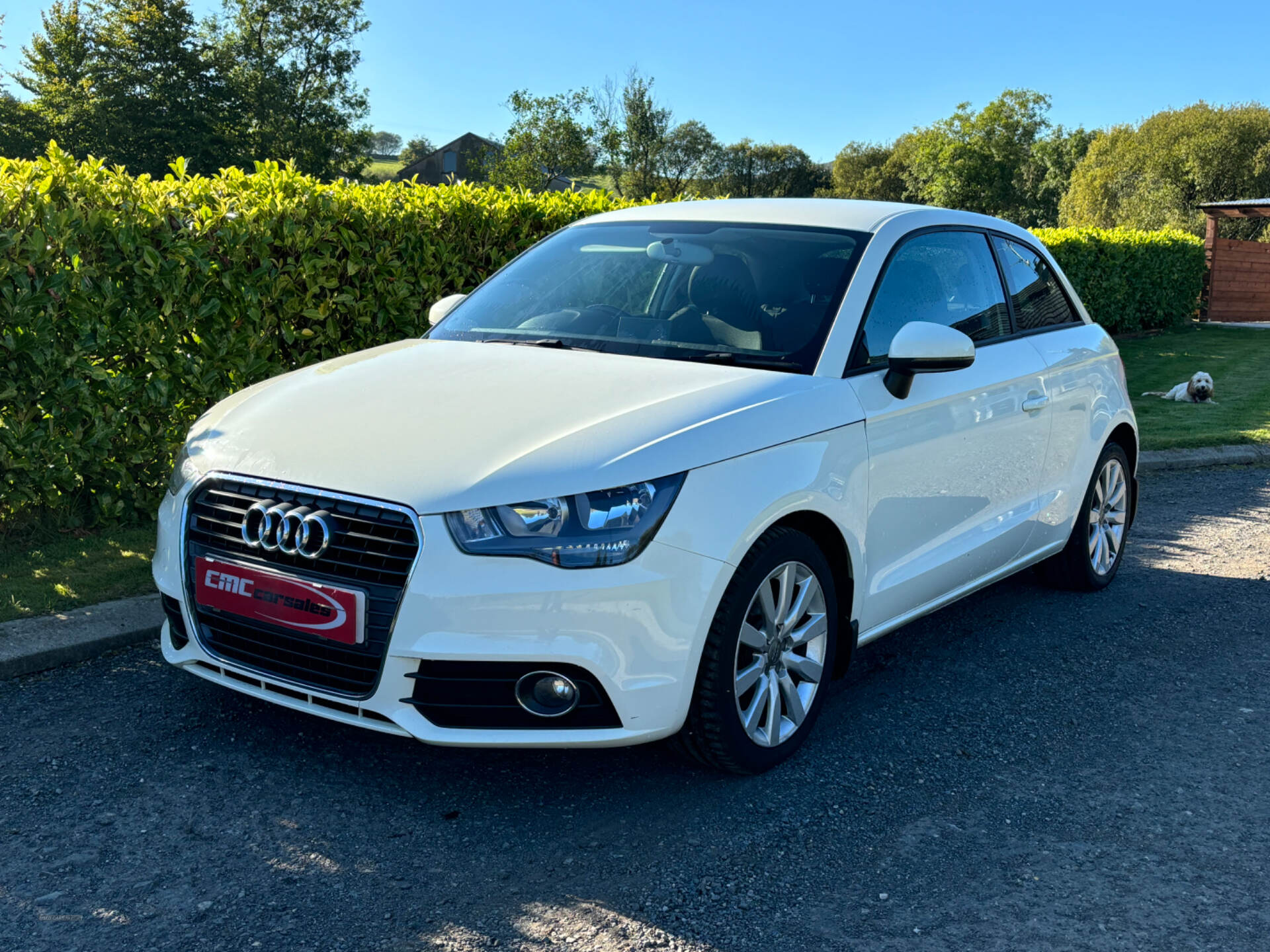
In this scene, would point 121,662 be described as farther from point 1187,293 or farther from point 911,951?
point 1187,293

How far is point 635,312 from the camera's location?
4.52 meters

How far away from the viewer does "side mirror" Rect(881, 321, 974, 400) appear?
13.3 ft

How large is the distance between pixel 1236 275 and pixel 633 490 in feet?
96.5

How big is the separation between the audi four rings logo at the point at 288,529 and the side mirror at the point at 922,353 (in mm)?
1986

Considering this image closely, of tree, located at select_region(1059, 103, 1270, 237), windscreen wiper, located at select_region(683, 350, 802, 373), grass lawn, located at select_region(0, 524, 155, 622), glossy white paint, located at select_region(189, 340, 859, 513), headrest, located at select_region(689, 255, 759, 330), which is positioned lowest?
grass lawn, located at select_region(0, 524, 155, 622)

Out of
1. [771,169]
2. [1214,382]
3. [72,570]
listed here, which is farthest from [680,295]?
[771,169]

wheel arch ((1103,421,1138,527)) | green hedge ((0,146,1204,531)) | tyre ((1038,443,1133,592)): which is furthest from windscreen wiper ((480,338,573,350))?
wheel arch ((1103,421,1138,527))

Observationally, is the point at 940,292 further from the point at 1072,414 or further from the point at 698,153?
the point at 698,153

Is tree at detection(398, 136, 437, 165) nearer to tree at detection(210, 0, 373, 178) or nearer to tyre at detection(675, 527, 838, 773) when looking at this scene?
tree at detection(210, 0, 373, 178)

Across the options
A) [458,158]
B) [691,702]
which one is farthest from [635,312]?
[458,158]

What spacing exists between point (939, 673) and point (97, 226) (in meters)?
4.36

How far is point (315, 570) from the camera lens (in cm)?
327

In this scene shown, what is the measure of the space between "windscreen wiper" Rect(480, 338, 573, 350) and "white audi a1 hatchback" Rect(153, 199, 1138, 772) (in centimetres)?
2

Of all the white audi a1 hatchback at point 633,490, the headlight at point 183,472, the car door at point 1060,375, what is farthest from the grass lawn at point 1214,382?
the headlight at point 183,472
